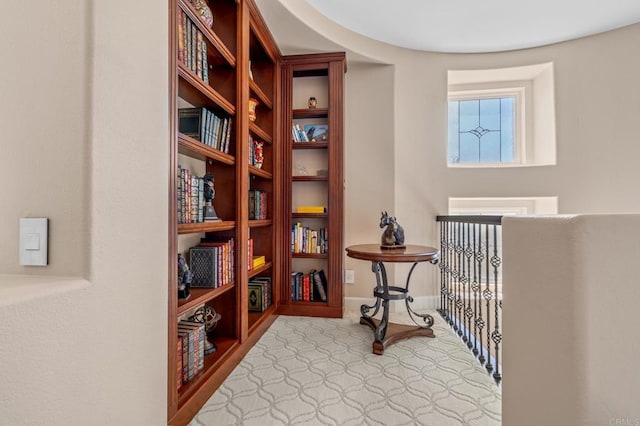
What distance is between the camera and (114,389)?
2.80 ft

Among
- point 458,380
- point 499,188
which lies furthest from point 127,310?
point 499,188

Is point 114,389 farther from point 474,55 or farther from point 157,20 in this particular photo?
point 474,55

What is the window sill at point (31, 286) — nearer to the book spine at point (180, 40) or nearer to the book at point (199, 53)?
the book spine at point (180, 40)

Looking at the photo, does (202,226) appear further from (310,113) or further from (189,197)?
(310,113)

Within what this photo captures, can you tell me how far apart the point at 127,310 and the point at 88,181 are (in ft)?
1.32

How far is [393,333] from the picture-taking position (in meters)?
2.15

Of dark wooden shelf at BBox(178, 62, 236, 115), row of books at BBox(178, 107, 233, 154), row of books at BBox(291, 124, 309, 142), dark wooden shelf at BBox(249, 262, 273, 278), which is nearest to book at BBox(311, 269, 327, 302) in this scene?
dark wooden shelf at BBox(249, 262, 273, 278)

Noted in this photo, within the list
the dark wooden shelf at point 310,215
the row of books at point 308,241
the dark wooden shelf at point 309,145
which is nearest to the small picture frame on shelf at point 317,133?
the dark wooden shelf at point 309,145

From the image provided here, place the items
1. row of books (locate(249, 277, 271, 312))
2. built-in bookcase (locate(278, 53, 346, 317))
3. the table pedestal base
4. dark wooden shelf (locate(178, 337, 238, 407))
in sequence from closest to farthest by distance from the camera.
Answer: dark wooden shelf (locate(178, 337, 238, 407))
the table pedestal base
row of books (locate(249, 277, 271, 312))
built-in bookcase (locate(278, 53, 346, 317))

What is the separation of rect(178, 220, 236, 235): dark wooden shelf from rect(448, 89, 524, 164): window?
2.50 m

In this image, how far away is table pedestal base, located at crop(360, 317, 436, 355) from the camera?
1.97 meters

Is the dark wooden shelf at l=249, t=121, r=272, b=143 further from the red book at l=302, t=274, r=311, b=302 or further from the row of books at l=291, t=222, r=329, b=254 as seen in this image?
the red book at l=302, t=274, r=311, b=302

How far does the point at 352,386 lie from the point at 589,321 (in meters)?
1.18

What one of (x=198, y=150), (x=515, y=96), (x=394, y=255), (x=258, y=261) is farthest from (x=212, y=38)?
(x=515, y=96)
